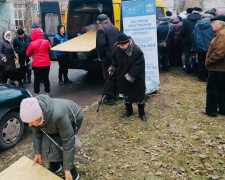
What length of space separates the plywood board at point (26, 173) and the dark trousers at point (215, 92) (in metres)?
3.77

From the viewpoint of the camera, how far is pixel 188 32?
824 centimetres

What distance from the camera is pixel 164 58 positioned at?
9086 mm

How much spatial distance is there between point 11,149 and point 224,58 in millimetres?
4470

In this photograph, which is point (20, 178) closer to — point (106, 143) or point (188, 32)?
point (106, 143)

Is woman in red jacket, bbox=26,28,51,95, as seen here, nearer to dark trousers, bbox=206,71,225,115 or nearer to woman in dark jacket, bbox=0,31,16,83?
woman in dark jacket, bbox=0,31,16,83

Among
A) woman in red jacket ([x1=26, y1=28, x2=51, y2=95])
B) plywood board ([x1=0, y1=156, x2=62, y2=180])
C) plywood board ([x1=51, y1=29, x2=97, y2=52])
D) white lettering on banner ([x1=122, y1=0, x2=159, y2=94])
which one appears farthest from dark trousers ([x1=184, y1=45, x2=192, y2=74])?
plywood board ([x1=0, y1=156, x2=62, y2=180])

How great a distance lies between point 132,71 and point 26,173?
2757 millimetres

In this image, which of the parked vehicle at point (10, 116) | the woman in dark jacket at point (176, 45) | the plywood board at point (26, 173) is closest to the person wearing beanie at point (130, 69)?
the parked vehicle at point (10, 116)

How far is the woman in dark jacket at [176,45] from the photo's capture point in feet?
29.4

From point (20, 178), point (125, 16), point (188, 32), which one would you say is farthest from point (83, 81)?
point (20, 178)

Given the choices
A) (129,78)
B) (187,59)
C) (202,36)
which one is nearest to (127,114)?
(129,78)

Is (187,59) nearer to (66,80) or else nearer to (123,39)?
(66,80)

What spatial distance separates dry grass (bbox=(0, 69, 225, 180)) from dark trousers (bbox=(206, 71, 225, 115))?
228 mm

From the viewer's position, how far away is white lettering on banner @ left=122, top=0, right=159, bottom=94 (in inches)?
244
